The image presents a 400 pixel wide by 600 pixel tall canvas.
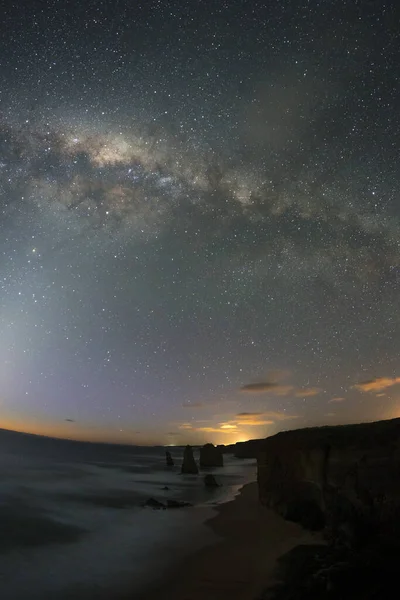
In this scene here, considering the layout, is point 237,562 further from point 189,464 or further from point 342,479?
point 189,464

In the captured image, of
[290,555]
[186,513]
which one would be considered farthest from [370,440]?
[186,513]

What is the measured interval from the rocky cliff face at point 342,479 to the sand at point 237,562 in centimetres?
88

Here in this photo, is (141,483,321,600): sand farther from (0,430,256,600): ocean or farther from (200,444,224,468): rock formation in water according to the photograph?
(200,444,224,468): rock formation in water

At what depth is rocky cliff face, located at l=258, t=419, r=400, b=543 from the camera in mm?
11109

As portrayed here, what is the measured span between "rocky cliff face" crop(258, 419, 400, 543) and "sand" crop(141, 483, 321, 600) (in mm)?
880

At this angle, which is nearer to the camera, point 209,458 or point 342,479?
point 342,479

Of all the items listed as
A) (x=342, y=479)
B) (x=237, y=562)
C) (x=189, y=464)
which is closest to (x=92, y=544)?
(x=237, y=562)

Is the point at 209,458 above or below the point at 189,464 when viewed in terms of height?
below

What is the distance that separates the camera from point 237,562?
1109 centimetres

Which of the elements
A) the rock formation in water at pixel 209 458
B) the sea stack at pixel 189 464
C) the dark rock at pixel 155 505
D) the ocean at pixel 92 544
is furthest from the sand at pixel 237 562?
the rock formation in water at pixel 209 458

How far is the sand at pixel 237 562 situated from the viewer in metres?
9.00

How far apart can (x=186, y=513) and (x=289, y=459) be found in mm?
7800

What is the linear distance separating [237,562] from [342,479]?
4398mm

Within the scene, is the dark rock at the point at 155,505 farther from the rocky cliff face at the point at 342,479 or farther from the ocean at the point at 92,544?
the rocky cliff face at the point at 342,479
